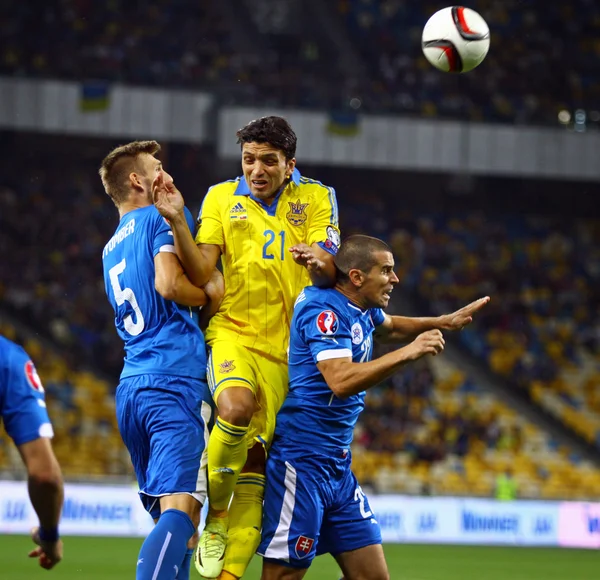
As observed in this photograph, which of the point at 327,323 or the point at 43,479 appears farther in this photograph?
the point at 327,323

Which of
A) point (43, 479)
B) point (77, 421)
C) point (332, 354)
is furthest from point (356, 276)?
point (77, 421)

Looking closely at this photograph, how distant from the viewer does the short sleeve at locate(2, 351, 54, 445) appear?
4.18 m

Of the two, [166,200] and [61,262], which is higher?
[166,200]

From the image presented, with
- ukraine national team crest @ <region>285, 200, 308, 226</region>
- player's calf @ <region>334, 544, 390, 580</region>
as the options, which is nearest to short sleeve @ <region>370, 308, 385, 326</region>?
ukraine national team crest @ <region>285, 200, 308, 226</region>

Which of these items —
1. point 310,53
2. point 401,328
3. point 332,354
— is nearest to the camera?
point 332,354

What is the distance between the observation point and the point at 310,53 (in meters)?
24.8

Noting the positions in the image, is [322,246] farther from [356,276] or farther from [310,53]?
[310,53]

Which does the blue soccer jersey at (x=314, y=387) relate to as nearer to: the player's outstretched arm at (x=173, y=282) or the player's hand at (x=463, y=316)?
the player's hand at (x=463, y=316)

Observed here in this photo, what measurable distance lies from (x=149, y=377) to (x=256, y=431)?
0.68m

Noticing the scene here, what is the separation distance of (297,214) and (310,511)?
164cm

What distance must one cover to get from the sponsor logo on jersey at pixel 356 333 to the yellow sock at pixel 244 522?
2.93ft

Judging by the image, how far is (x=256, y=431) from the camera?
5828 millimetres

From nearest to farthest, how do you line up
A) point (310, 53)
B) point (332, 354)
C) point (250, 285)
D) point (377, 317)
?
point (332, 354) → point (250, 285) → point (377, 317) → point (310, 53)

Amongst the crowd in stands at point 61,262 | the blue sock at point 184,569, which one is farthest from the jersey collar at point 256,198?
the crowd in stands at point 61,262
